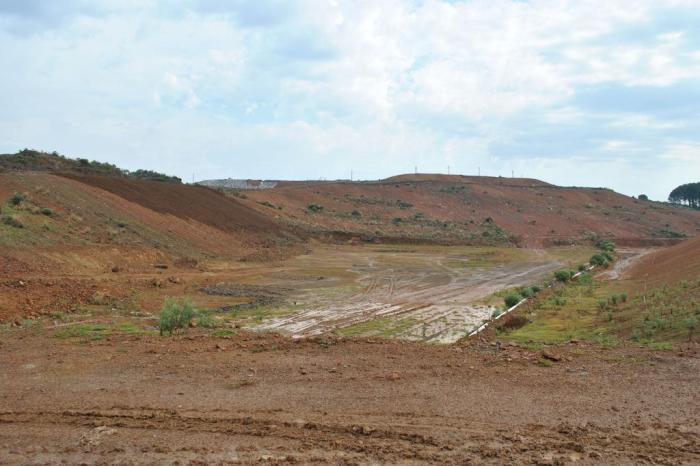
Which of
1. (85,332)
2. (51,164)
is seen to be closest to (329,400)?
(85,332)

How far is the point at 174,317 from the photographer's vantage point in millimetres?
14242

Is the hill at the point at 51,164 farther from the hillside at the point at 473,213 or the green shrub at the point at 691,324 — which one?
the green shrub at the point at 691,324

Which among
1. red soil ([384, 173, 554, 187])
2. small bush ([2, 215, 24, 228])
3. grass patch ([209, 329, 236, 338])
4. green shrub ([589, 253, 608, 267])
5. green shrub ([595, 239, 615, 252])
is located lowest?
grass patch ([209, 329, 236, 338])

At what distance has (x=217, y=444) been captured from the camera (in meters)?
6.88

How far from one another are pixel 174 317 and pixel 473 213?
68.0 metres

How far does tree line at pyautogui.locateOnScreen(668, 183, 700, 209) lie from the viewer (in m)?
124

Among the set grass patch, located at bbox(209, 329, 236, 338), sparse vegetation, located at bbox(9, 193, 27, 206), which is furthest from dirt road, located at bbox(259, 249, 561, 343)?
sparse vegetation, located at bbox(9, 193, 27, 206)

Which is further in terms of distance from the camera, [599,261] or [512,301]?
[599,261]

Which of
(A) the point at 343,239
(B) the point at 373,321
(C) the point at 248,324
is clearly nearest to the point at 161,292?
(C) the point at 248,324

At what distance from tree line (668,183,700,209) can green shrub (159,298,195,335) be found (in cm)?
13040

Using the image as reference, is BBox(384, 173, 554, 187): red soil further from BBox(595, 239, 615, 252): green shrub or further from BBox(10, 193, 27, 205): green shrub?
BBox(10, 193, 27, 205): green shrub

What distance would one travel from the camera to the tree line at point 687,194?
407 ft

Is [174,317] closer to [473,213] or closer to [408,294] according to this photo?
[408,294]

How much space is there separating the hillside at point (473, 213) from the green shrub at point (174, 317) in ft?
128
